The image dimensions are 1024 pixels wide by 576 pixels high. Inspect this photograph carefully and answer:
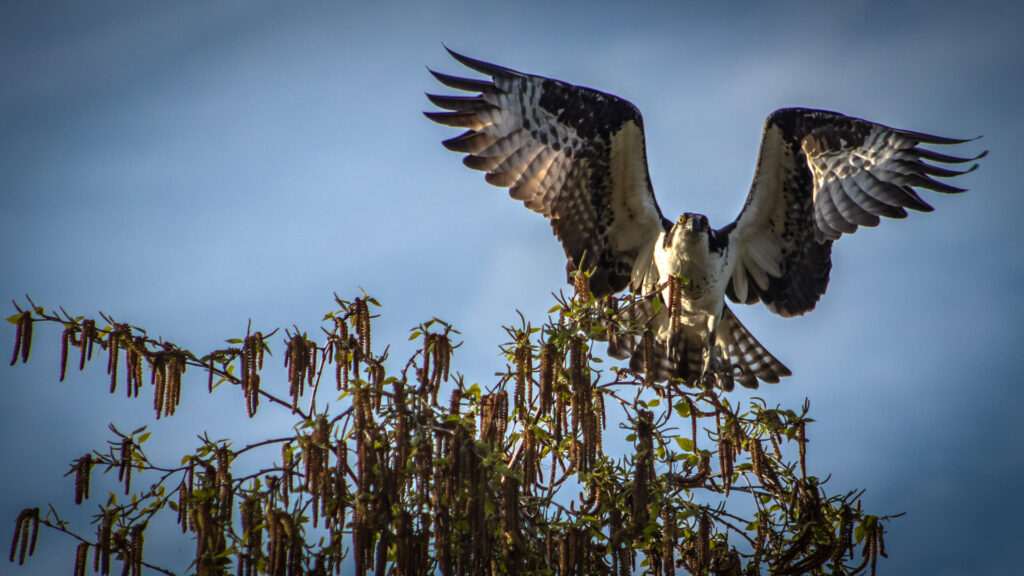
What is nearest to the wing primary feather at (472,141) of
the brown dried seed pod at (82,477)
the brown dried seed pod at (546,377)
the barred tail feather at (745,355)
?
the barred tail feather at (745,355)

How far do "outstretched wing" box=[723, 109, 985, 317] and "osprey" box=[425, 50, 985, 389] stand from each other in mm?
11

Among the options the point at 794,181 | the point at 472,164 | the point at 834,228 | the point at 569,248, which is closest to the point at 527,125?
the point at 472,164

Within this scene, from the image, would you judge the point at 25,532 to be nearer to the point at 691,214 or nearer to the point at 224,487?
the point at 224,487

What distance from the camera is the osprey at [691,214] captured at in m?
7.39

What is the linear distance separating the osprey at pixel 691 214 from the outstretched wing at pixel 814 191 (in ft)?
0.04

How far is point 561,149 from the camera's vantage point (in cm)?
752

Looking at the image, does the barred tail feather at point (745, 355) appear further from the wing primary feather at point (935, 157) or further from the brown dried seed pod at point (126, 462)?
the brown dried seed pod at point (126, 462)

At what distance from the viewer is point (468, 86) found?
7.02 meters

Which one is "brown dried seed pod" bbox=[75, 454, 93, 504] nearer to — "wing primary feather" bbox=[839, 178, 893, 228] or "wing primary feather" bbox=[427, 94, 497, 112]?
"wing primary feather" bbox=[427, 94, 497, 112]

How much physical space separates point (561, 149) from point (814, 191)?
95.5 inches

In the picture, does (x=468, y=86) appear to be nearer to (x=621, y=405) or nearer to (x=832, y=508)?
(x=621, y=405)

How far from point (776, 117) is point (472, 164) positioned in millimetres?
2692

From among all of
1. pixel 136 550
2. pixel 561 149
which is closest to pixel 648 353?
pixel 136 550

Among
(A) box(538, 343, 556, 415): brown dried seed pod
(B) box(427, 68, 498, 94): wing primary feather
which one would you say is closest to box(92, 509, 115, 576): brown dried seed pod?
(A) box(538, 343, 556, 415): brown dried seed pod
